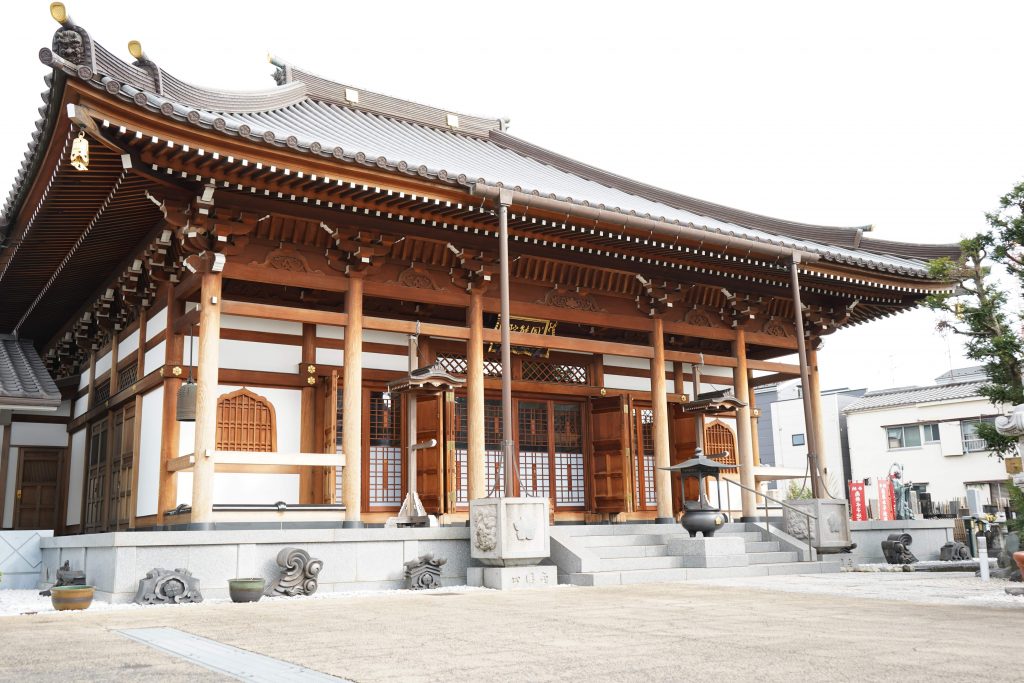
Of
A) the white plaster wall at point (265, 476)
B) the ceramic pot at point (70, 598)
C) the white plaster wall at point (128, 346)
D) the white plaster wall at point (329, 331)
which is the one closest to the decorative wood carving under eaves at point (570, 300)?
the white plaster wall at point (329, 331)

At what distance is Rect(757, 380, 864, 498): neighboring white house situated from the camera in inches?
1657

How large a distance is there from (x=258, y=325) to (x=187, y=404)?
2.24 meters

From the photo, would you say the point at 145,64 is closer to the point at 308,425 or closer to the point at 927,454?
the point at 308,425

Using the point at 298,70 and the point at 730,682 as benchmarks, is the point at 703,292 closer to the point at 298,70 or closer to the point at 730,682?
the point at 298,70

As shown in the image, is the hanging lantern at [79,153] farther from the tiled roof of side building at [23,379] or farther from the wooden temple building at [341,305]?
the tiled roof of side building at [23,379]

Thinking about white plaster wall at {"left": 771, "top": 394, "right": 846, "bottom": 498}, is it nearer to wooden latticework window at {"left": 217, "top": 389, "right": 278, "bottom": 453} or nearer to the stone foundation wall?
the stone foundation wall

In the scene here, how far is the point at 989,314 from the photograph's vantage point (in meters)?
11.4

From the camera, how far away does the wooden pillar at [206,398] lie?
1081 centimetres

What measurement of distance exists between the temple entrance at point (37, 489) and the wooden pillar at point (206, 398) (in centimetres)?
832

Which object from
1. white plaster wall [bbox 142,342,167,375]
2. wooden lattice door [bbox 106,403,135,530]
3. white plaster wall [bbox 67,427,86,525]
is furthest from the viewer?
white plaster wall [bbox 67,427,86,525]

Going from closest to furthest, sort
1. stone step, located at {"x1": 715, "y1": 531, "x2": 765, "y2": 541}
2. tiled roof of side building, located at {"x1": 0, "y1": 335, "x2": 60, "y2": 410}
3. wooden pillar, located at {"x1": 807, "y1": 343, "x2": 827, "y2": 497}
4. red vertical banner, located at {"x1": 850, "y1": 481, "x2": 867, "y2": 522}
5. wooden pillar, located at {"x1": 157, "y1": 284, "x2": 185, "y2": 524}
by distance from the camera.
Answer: wooden pillar, located at {"x1": 157, "y1": 284, "x2": 185, "y2": 524} < tiled roof of side building, located at {"x1": 0, "y1": 335, "x2": 60, "y2": 410} < stone step, located at {"x1": 715, "y1": 531, "x2": 765, "y2": 541} < wooden pillar, located at {"x1": 807, "y1": 343, "x2": 827, "y2": 497} < red vertical banner, located at {"x1": 850, "y1": 481, "x2": 867, "y2": 522}

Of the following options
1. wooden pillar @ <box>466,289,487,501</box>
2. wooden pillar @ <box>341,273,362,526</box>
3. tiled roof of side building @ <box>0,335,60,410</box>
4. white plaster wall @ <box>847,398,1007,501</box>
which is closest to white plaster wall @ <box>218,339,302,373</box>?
wooden pillar @ <box>341,273,362,526</box>

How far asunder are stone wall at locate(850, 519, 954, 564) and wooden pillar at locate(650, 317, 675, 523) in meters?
3.33

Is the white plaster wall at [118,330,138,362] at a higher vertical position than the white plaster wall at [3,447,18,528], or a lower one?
higher
